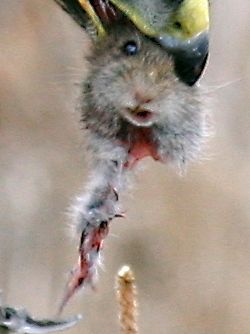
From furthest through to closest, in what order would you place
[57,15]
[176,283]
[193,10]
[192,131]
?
1. [176,283]
2. [57,15]
3. [192,131]
4. [193,10]

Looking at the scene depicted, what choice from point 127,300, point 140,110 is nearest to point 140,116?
point 140,110

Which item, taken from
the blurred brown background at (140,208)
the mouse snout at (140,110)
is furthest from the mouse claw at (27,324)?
the blurred brown background at (140,208)

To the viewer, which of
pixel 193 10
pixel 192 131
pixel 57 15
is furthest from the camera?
pixel 57 15

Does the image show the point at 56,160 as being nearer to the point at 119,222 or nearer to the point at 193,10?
the point at 119,222

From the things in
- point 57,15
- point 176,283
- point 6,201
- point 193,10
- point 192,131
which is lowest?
point 176,283

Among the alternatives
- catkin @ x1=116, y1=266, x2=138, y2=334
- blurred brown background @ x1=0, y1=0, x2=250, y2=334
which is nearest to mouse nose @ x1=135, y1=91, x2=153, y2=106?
catkin @ x1=116, y1=266, x2=138, y2=334

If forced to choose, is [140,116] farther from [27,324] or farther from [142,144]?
[27,324]

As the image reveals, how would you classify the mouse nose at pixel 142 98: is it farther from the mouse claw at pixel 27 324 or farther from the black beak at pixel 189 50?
the mouse claw at pixel 27 324

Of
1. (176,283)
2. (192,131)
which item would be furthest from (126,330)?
(176,283)

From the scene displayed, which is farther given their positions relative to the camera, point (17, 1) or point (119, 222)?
point (119, 222)
